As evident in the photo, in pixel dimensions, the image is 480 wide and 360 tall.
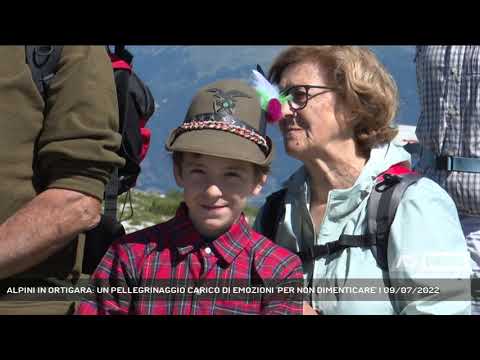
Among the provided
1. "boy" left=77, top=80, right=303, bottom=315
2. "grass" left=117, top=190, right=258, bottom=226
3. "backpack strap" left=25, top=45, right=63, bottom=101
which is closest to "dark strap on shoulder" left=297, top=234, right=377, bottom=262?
"boy" left=77, top=80, right=303, bottom=315

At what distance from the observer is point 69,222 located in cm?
218

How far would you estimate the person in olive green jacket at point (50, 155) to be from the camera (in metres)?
2.15

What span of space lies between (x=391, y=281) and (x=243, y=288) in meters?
0.52

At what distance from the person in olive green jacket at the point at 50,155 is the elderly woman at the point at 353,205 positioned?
0.71m

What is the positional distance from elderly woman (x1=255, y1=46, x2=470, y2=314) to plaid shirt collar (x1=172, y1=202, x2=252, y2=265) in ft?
1.02

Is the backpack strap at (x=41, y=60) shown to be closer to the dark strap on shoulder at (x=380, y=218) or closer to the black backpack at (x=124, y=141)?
the black backpack at (x=124, y=141)

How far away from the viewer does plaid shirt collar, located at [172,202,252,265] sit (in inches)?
86.1

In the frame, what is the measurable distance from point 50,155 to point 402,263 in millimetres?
1215

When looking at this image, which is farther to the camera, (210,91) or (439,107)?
(439,107)

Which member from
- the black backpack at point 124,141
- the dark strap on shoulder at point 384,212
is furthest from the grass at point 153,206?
the dark strap on shoulder at point 384,212

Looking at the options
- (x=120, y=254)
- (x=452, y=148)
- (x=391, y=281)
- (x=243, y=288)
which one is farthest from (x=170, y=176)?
(x=452, y=148)

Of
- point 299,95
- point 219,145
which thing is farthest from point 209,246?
point 299,95
